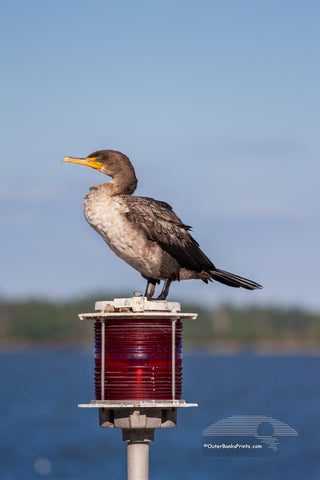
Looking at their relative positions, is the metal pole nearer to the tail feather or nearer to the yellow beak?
the tail feather

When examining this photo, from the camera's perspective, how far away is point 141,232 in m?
9.42

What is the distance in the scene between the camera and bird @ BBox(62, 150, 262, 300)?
30.5 feet

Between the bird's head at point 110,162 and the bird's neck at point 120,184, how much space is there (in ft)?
0.18

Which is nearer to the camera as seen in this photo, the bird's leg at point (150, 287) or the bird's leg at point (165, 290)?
the bird's leg at point (165, 290)

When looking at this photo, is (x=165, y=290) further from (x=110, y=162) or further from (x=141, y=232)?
(x=110, y=162)

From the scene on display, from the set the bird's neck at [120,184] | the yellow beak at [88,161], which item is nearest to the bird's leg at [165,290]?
the bird's neck at [120,184]

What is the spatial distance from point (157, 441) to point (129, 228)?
5348 cm

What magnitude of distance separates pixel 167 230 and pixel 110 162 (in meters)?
0.90

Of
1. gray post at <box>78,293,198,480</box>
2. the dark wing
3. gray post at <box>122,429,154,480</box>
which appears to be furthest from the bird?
gray post at <box>122,429,154,480</box>

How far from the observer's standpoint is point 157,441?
6144 cm

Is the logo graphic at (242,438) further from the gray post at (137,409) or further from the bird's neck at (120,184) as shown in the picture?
the bird's neck at (120,184)

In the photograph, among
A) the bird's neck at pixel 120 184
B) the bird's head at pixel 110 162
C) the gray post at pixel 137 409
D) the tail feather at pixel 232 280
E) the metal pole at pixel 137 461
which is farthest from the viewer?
the tail feather at pixel 232 280

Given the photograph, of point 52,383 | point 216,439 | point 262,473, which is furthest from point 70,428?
point 216,439

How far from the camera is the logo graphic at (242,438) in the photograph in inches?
334
